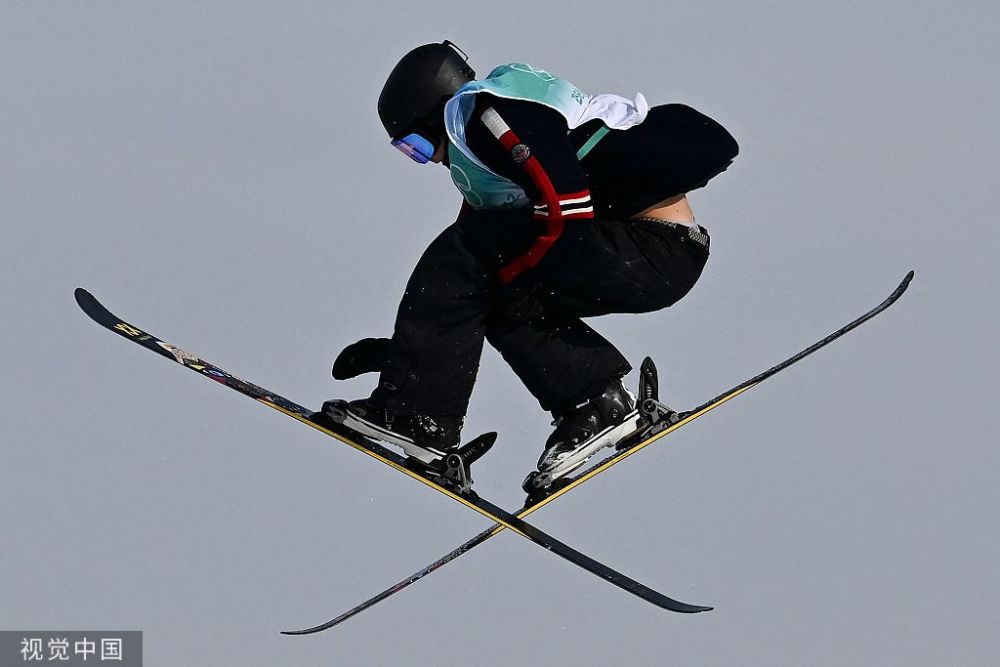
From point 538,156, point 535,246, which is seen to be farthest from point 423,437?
point 538,156

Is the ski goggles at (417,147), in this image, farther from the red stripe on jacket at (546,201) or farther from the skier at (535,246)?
the red stripe on jacket at (546,201)

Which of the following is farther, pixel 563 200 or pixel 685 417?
pixel 685 417

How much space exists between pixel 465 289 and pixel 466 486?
0.96m

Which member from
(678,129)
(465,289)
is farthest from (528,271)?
(678,129)

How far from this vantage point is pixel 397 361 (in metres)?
7.28

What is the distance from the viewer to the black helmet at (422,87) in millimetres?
6887

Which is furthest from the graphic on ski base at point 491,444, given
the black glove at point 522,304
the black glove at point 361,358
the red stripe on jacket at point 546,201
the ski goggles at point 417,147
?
the ski goggles at point 417,147

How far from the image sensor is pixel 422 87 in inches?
271

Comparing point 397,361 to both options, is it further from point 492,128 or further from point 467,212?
point 492,128

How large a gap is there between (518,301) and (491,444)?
0.76 metres

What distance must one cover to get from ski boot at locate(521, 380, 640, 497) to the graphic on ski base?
0.05 meters

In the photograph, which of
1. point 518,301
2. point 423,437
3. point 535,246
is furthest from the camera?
point 423,437

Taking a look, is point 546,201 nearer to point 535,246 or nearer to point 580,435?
point 535,246

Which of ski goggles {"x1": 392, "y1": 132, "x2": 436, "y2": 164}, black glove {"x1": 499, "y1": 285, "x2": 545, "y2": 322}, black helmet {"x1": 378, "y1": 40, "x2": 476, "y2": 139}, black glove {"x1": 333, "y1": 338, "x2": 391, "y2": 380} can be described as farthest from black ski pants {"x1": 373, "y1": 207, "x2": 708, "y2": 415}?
black helmet {"x1": 378, "y1": 40, "x2": 476, "y2": 139}
